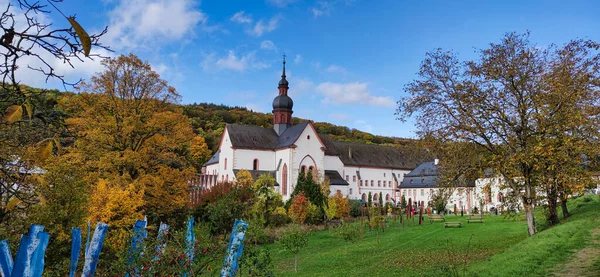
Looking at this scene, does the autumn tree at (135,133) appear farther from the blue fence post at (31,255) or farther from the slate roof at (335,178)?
the slate roof at (335,178)

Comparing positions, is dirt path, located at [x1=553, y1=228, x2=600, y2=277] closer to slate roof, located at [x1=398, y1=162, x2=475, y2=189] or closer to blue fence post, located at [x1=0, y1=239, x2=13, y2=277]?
blue fence post, located at [x1=0, y1=239, x2=13, y2=277]

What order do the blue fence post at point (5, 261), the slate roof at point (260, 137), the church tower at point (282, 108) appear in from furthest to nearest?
the church tower at point (282, 108), the slate roof at point (260, 137), the blue fence post at point (5, 261)

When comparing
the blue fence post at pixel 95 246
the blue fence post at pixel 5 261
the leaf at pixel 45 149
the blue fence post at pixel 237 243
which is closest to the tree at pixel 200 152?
→ the blue fence post at pixel 95 246

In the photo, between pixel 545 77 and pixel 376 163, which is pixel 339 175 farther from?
pixel 545 77

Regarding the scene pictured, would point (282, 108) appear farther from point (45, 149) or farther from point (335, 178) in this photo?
point (45, 149)

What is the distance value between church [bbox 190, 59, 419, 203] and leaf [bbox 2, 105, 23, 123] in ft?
148

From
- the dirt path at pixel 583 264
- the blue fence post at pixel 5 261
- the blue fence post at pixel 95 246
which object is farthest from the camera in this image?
the dirt path at pixel 583 264

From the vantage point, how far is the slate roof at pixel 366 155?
206ft

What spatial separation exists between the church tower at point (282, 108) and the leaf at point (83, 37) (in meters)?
55.0

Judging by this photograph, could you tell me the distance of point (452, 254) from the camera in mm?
15359

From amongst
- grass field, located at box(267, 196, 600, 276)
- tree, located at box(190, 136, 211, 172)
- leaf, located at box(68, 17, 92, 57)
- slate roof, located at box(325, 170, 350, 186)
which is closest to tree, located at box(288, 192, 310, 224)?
grass field, located at box(267, 196, 600, 276)

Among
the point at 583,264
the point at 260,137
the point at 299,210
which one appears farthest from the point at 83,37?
the point at 260,137

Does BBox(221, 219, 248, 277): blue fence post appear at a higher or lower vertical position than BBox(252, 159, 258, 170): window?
lower

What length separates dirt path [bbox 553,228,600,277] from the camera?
370 inches
